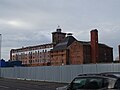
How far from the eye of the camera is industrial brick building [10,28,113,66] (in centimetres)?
9450

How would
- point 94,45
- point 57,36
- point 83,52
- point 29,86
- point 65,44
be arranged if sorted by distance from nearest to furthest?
1. point 29,86
2. point 94,45
3. point 83,52
4. point 65,44
5. point 57,36

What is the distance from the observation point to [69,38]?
115812 millimetres

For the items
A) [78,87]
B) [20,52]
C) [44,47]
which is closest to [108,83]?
[78,87]

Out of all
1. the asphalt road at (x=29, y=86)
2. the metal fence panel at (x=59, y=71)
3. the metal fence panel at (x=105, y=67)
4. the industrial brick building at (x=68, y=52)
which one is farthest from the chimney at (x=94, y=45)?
the asphalt road at (x=29, y=86)

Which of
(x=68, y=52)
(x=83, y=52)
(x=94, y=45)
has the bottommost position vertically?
(x=83, y=52)

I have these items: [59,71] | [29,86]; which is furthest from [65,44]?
[29,86]

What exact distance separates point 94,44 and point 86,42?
31.9ft

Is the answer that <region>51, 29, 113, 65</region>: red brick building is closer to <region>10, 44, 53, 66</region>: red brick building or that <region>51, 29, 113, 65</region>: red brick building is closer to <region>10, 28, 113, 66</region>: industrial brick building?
<region>10, 28, 113, 66</region>: industrial brick building

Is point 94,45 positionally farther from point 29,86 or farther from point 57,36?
point 29,86

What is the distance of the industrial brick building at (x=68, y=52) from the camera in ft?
310

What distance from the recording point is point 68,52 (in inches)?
4099

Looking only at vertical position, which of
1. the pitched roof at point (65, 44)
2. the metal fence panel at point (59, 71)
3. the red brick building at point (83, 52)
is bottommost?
the metal fence panel at point (59, 71)

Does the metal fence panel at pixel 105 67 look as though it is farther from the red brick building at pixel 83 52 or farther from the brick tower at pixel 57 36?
the brick tower at pixel 57 36

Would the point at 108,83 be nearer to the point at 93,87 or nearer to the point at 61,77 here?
the point at 93,87
